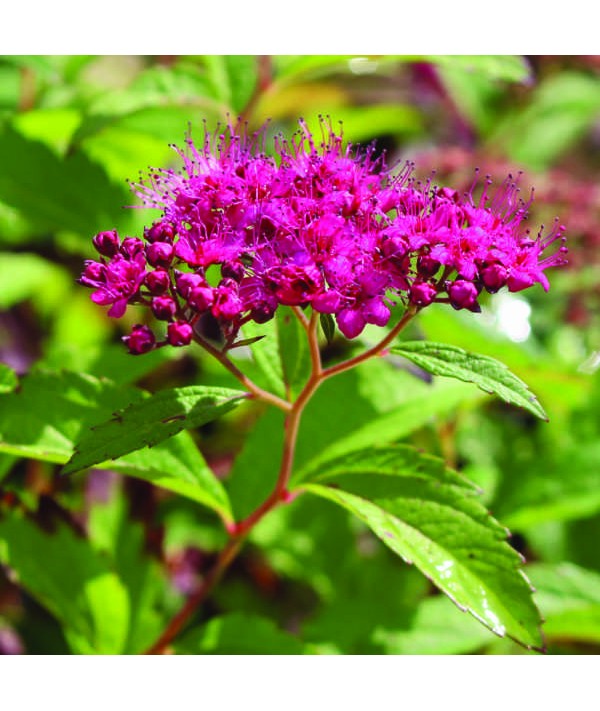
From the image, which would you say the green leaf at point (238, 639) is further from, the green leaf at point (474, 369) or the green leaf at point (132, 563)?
the green leaf at point (474, 369)

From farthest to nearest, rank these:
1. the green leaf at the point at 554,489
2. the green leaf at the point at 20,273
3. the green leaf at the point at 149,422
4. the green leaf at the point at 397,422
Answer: the green leaf at the point at 20,273, the green leaf at the point at 554,489, the green leaf at the point at 397,422, the green leaf at the point at 149,422

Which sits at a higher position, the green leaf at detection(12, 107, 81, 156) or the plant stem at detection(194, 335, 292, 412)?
the green leaf at detection(12, 107, 81, 156)

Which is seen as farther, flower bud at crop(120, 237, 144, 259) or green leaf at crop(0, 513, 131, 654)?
green leaf at crop(0, 513, 131, 654)

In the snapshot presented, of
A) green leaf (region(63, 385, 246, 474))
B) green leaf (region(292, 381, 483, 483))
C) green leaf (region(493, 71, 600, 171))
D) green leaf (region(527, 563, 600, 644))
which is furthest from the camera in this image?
green leaf (region(493, 71, 600, 171))

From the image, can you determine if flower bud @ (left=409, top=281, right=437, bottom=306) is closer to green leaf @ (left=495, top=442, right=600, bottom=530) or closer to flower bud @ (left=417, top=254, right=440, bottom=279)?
flower bud @ (left=417, top=254, right=440, bottom=279)

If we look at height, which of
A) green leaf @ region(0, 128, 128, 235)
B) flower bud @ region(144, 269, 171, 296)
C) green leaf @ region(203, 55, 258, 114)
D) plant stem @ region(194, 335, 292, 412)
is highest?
green leaf @ region(203, 55, 258, 114)

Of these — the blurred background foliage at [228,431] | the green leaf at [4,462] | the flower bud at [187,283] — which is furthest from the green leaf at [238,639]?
the flower bud at [187,283]

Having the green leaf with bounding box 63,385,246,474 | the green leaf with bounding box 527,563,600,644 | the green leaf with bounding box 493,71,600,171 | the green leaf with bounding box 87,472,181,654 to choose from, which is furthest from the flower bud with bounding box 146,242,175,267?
the green leaf with bounding box 493,71,600,171
